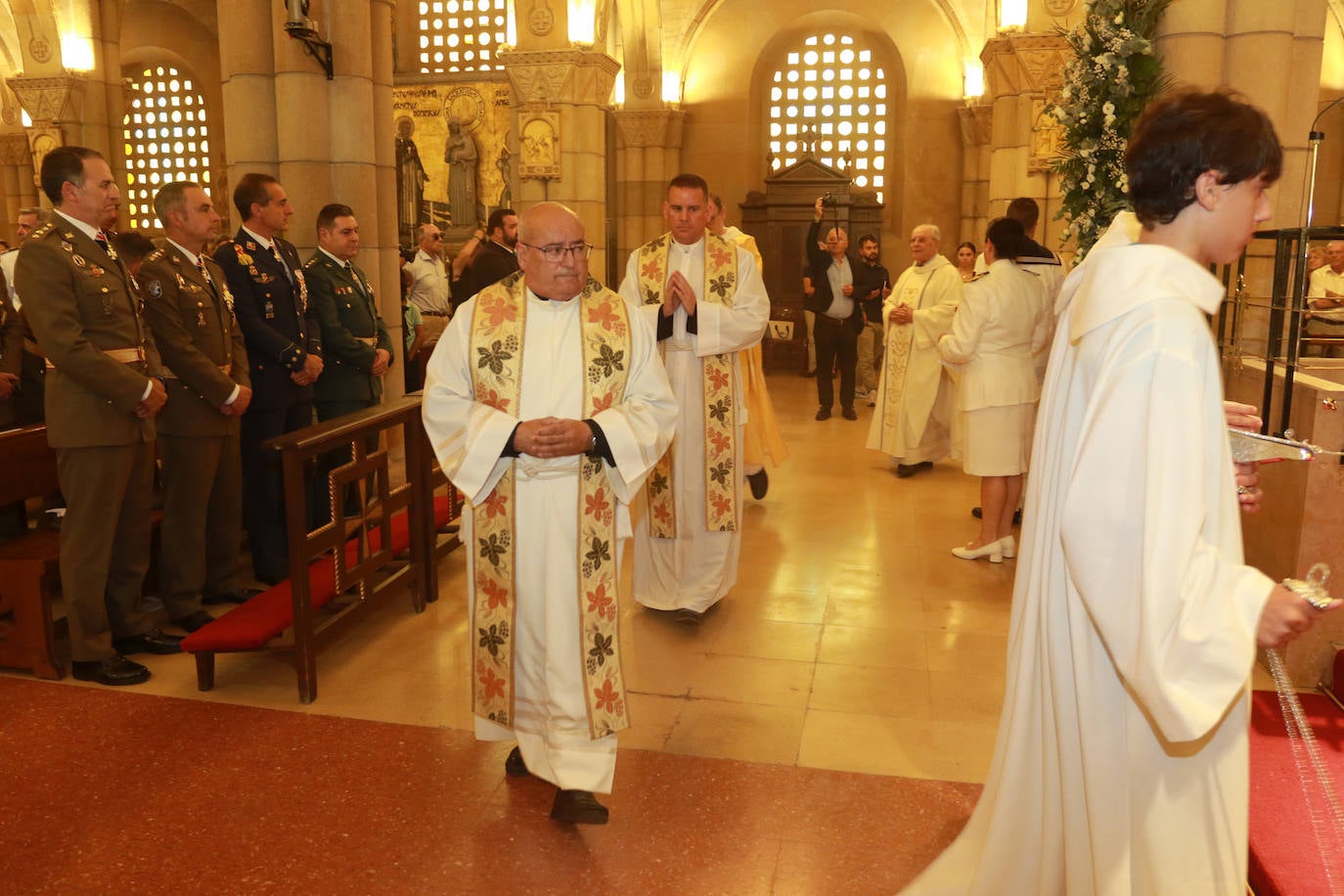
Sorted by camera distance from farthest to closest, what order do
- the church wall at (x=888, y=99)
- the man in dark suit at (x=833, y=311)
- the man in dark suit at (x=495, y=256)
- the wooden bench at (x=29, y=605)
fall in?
the church wall at (x=888, y=99)
the man in dark suit at (x=833, y=311)
the man in dark suit at (x=495, y=256)
the wooden bench at (x=29, y=605)

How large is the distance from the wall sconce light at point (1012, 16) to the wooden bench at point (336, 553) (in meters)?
→ 8.04

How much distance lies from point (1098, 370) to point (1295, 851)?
1.56m

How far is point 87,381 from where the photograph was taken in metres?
4.15

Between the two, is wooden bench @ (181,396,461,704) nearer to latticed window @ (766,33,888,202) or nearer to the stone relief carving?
the stone relief carving

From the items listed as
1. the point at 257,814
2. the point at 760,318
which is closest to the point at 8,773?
the point at 257,814

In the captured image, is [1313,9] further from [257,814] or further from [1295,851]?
[257,814]

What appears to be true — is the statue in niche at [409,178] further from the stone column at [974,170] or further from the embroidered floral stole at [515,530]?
the embroidered floral stole at [515,530]

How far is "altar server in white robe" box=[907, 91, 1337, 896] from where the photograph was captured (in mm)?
1754

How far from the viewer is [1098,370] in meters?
1.88

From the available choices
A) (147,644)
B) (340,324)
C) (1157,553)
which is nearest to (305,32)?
(340,324)

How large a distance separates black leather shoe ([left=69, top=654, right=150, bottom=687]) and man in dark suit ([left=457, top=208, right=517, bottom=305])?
4310 millimetres

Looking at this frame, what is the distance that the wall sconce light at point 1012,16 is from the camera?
10.5 metres

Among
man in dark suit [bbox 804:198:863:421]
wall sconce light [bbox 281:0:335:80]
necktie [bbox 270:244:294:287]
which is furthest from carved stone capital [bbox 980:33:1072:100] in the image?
necktie [bbox 270:244:294:287]

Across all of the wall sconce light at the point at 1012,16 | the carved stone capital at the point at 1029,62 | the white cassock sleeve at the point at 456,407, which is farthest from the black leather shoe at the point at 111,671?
the wall sconce light at the point at 1012,16
